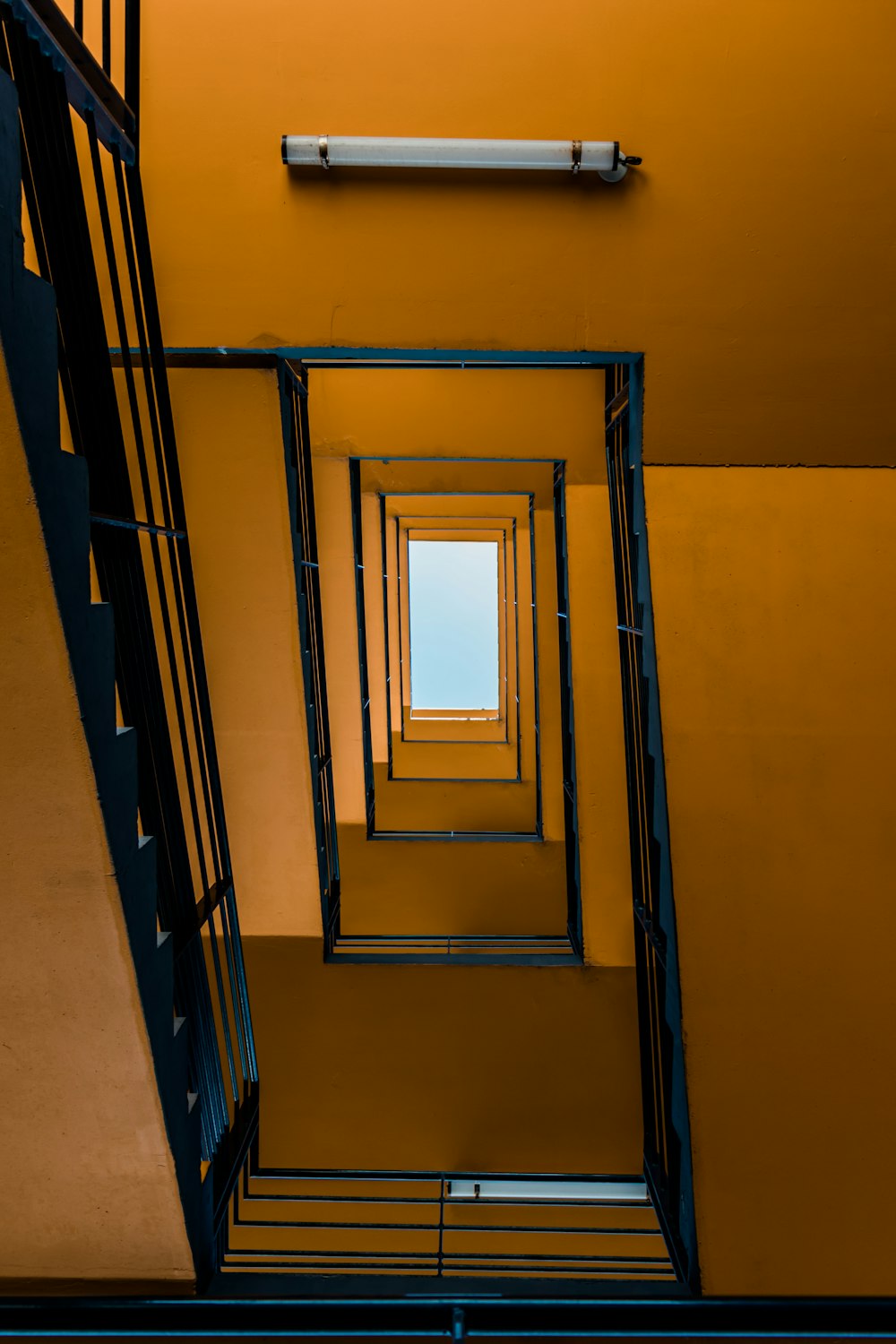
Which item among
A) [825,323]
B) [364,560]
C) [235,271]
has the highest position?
[235,271]

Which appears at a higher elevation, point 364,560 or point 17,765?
point 364,560

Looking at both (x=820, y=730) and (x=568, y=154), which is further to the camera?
(x=820, y=730)

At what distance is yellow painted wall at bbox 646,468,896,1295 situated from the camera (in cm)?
301

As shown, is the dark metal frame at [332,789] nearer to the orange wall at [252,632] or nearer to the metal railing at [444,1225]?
the orange wall at [252,632]

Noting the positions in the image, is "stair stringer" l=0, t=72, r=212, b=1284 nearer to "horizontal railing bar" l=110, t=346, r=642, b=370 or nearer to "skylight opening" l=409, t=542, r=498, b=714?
"horizontal railing bar" l=110, t=346, r=642, b=370

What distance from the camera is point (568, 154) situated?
314cm

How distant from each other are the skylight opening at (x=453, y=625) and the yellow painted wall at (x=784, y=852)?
6.94 metres

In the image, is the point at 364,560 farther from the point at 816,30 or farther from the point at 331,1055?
the point at 816,30

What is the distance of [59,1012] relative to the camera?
2.18 m

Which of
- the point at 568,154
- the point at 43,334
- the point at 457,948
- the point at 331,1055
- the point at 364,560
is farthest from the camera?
the point at 364,560

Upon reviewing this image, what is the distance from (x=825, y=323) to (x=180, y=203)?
2859 mm

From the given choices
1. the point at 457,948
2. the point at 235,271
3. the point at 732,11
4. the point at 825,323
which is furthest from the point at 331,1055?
the point at 732,11

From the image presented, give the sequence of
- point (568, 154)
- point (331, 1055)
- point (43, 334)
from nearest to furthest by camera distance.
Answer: point (43, 334) → point (568, 154) → point (331, 1055)

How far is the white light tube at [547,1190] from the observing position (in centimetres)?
444
